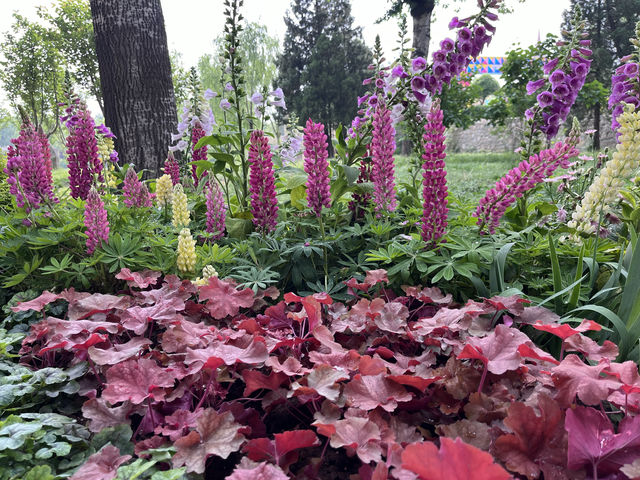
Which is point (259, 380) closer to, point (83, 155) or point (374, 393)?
point (374, 393)

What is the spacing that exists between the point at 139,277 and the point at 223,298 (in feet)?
1.51

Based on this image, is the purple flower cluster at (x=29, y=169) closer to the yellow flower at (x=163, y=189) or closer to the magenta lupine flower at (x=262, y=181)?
the yellow flower at (x=163, y=189)

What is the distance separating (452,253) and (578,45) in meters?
1.49

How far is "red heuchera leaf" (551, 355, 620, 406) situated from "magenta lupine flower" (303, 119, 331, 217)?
4.11 ft

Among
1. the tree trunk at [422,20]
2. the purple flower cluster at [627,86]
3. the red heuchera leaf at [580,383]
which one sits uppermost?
the tree trunk at [422,20]

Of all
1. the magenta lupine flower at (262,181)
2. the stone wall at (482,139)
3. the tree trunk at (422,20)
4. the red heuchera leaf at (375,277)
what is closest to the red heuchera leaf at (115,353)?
the red heuchera leaf at (375,277)

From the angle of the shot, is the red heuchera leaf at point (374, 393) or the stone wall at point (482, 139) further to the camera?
the stone wall at point (482, 139)

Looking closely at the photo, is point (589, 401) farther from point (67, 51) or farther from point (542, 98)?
point (67, 51)

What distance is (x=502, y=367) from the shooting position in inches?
41.9

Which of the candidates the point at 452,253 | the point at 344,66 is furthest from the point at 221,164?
the point at 344,66

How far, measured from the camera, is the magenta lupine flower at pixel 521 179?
1.86m

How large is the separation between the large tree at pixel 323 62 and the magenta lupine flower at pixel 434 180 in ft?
65.5

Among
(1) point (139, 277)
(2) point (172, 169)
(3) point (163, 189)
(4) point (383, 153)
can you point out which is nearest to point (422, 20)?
(2) point (172, 169)

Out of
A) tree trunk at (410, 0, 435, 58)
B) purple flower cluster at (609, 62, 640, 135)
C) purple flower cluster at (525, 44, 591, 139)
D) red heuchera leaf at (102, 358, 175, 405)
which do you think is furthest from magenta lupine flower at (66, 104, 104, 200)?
tree trunk at (410, 0, 435, 58)
